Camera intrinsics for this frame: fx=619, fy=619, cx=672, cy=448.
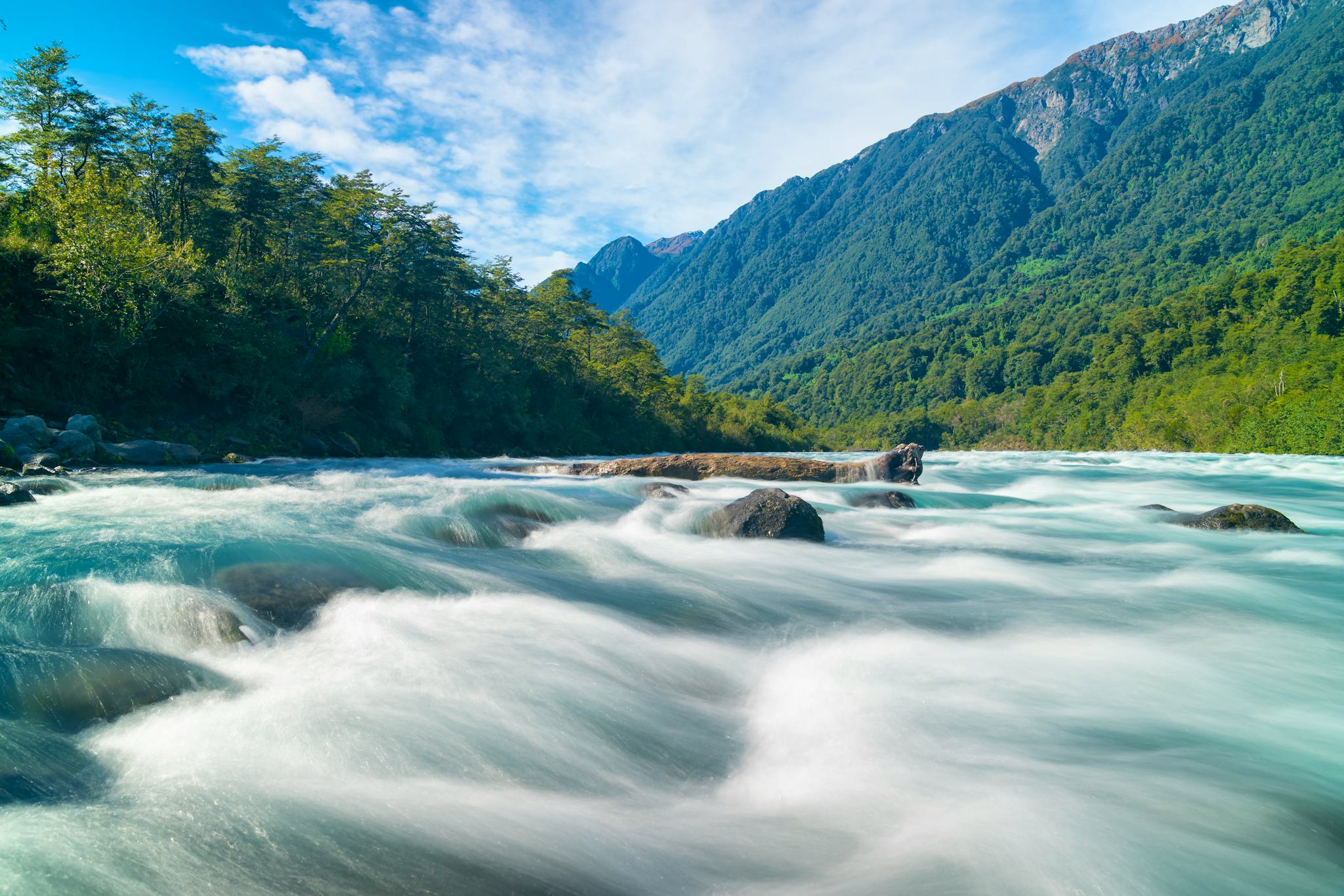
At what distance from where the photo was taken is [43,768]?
3.13 meters

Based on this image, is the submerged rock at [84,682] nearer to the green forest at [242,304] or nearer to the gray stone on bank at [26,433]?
the gray stone on bank at [26,433]

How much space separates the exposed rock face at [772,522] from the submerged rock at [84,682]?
7889 mm

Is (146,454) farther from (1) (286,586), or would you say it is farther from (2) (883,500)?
(2) (883,500)

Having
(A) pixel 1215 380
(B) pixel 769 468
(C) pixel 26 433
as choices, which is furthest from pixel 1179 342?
(C) pixel 26 433

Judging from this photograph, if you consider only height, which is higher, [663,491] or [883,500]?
[663,491]

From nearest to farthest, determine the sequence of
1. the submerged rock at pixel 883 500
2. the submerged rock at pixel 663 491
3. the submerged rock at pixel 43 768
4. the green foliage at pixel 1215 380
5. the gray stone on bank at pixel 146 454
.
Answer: the submerged rock at pixel 43 768 < the submerged rock at pixel 883 500 < the submerged rock at pixel 663 491 < the gray stone on bank at pixel 146 454 < the green foliage at pixel 1215 380

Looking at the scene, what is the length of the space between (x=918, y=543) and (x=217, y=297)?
91.4ft

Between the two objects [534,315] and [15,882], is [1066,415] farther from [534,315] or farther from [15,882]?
[15,882]

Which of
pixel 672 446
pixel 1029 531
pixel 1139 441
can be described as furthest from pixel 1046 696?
pixel 1139 441

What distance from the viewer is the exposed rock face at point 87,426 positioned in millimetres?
16719

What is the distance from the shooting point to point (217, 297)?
25094 mm

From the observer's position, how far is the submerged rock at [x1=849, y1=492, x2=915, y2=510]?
14.9 meters

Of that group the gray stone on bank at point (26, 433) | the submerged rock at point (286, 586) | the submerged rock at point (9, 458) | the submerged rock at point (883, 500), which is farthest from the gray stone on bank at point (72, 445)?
the submerged rock at point (883, 500)

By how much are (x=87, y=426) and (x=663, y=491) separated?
16.0 metres
